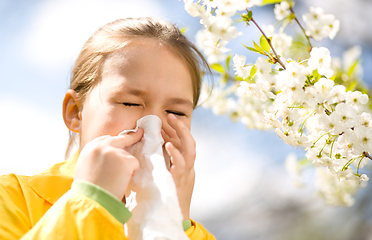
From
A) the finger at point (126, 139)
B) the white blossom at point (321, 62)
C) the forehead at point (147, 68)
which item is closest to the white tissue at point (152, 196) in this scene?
the finger at point (126, 139)

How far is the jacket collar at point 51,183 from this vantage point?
2.84 feet

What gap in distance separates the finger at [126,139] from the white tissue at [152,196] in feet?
0.06

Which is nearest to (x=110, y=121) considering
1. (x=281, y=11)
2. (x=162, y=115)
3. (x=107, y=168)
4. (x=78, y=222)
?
(x=162, y=115)

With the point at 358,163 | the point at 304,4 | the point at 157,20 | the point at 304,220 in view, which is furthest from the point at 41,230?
the point at 304,220

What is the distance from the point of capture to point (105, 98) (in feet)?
2.88

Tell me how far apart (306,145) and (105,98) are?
0.60 m

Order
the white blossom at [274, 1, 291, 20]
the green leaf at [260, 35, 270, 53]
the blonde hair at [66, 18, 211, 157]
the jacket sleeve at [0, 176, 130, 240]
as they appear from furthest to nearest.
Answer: the blonde hair at [66, 18, 211, 157] < the white blossom at [274, 1, 291, 20] < the green leaf at [260, 35, 270, 53] < the jacket sleeve at [0, 176, 130, 240]

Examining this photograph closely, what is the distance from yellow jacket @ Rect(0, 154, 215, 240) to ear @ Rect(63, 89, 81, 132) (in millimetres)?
144

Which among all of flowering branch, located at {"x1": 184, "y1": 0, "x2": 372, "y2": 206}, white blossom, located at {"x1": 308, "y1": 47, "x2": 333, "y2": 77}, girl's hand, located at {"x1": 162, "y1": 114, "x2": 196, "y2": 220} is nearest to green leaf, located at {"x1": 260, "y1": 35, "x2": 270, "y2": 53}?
flowering branch, located at {"x1": 184, "y1": 0, "x2": 372, "y2": 206}

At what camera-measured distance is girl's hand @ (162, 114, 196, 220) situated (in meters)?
0.71

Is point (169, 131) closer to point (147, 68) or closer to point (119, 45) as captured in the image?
point (147, 68)

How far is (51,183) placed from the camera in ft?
2.96

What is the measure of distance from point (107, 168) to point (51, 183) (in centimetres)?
42

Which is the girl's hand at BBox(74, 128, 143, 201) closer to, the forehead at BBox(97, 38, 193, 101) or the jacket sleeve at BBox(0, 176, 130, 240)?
the jacket sleeve at BBox(0, 176, 130, 240)
